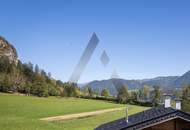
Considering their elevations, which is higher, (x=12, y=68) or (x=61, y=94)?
(x=12, y=68)

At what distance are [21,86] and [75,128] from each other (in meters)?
97.5

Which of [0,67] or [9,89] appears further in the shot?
[0,67]

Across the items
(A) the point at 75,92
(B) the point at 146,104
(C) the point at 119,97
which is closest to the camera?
(B) the point at 146,104

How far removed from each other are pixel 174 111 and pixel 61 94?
144 metres

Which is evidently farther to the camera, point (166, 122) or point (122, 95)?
point (122, 95)

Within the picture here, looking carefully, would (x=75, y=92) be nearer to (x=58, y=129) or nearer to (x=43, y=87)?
(x=43, y=87)

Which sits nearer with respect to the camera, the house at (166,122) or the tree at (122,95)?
the house at (166,122)

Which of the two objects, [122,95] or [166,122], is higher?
[122,95]

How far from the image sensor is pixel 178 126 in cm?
1616

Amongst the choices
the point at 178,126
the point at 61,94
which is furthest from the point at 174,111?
the point at 61,94

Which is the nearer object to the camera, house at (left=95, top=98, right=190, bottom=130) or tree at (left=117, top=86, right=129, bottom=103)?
house at (left=95, top=98, right=190, bottom=130)

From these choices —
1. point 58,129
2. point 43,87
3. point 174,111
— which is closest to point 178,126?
point 174,111

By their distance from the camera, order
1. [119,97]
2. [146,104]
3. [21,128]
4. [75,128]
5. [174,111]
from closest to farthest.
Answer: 1. [174,111]
2. [21,128]
3. [75,128]
4. [146,104]
5. [119,97]

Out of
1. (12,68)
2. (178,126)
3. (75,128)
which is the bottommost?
(75,128)
